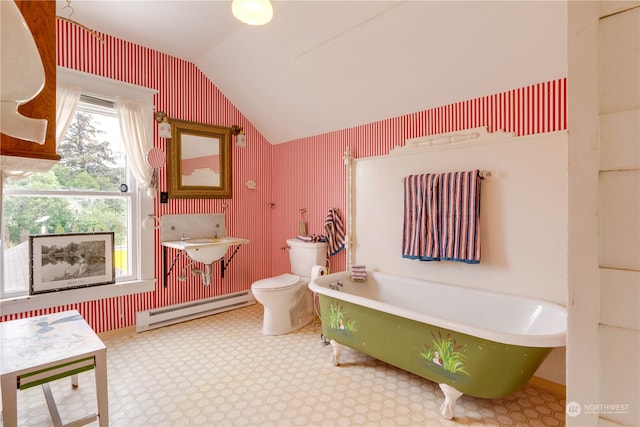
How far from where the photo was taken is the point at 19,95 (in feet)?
1.56

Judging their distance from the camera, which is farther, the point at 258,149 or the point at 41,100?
the point at 258,149

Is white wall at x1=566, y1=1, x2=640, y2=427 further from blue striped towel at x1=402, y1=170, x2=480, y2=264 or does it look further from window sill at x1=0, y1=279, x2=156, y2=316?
window sill at x1=0, y1=279, x2=156, y2=316

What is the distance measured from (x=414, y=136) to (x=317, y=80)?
41.5 inches

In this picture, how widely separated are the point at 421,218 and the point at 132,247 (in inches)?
109

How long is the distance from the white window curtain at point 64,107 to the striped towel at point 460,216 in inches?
122

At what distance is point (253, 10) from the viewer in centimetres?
196

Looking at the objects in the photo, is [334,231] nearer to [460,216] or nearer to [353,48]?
[460,216]

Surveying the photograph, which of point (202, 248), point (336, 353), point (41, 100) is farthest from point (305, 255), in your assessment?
point (41, 100)

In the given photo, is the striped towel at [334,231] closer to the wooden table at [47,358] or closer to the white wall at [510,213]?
the white wall at [510,213]

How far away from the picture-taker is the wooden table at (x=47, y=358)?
1425 millimetres

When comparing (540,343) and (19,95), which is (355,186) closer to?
(540,343)

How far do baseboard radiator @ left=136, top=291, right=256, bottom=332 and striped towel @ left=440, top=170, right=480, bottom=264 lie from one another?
2.45m

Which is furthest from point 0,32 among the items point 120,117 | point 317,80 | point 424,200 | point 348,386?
point 120,117

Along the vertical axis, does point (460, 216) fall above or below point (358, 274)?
above
